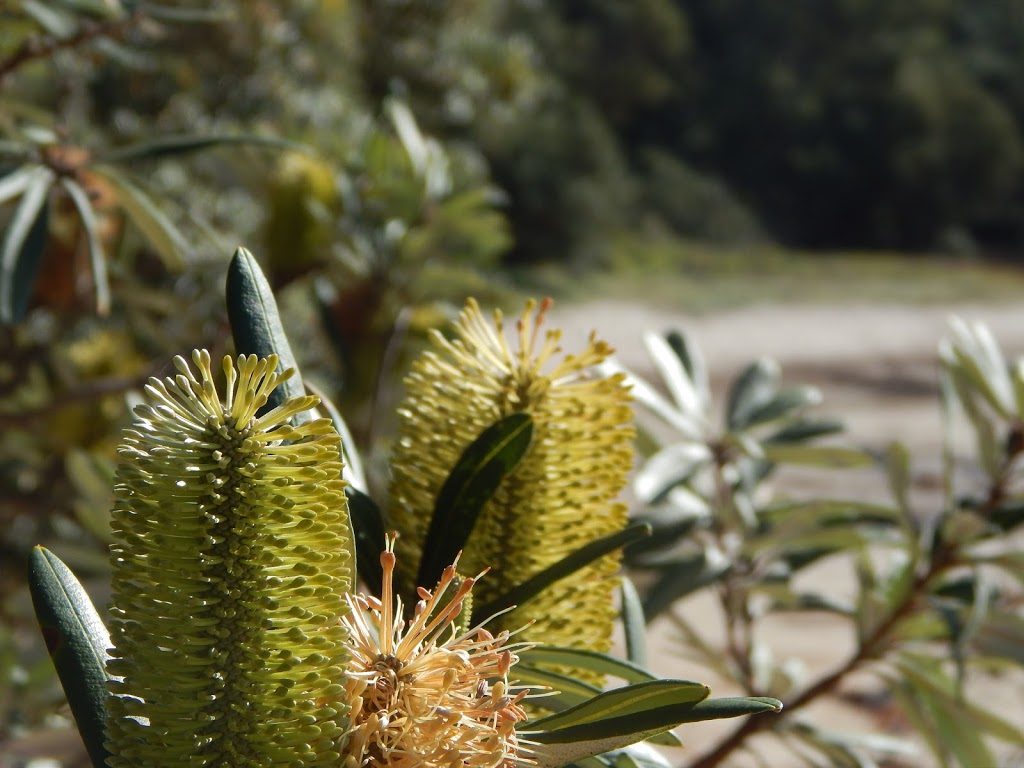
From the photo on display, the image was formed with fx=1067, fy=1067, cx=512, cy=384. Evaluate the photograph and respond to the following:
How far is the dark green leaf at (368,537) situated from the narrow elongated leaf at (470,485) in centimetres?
2

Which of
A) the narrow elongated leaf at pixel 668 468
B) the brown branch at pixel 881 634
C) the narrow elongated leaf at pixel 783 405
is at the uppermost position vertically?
the narrow elongated leaf at pixel 783 405

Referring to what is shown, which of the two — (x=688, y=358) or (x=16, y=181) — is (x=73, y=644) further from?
(x=688, y=358)

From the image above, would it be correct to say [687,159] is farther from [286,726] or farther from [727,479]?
[286,726]

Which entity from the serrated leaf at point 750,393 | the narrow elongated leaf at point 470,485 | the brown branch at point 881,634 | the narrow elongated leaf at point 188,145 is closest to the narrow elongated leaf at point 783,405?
the serrated leaf at point 750,393

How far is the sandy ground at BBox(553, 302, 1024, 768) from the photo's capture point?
1521 millimetres

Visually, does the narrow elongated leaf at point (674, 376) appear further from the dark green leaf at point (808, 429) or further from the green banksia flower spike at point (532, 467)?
the green banksia flower spike at point (532, 467)

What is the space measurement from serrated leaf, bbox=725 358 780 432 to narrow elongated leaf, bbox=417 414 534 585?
1.70 feet

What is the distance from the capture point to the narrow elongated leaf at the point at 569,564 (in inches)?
14.1

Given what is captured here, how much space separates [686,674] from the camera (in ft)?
5.49

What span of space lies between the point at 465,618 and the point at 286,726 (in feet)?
0.22

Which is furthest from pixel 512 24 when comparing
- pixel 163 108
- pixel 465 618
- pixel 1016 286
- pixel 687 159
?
pixel 465 618

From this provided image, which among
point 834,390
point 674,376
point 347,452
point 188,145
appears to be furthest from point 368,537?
point 834,390

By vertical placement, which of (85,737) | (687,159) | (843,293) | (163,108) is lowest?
(85,737)

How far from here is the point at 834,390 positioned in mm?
4461
